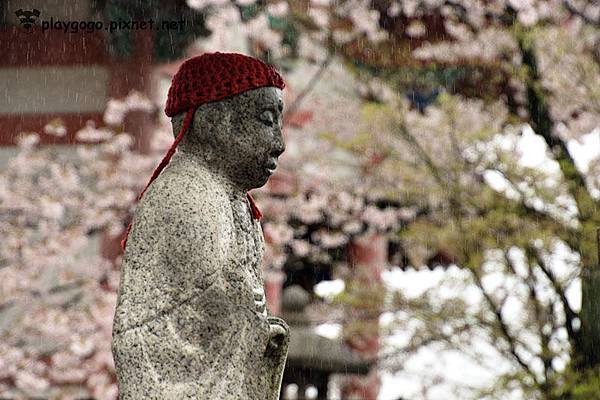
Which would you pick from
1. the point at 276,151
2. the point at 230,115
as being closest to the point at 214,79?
the point at 230,115

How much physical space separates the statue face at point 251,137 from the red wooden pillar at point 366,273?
801cm

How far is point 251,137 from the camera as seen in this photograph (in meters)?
3.65

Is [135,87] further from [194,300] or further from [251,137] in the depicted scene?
[194,300]

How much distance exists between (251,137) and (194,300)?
0.59 m

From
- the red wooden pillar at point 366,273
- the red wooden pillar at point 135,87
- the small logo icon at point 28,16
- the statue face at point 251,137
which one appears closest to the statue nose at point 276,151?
the statue face at point 251,137

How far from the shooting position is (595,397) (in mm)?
7523

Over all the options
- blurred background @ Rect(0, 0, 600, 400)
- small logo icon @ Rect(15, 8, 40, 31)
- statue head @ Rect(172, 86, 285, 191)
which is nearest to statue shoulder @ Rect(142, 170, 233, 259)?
statue head @ Rect(172, 86, 285, 191)

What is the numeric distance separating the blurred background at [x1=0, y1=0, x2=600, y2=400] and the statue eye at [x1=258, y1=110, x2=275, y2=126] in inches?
164

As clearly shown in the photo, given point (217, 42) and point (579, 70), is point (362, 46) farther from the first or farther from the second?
point (579, 70)

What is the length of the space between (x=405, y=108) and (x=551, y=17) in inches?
59.2

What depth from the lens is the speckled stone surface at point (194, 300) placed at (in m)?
3.31

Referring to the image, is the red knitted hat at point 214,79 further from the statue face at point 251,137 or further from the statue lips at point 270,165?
the statue lips at point 270,165

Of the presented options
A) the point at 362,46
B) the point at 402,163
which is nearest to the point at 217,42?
the point at 362,46

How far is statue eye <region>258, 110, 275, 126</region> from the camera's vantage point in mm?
3674
